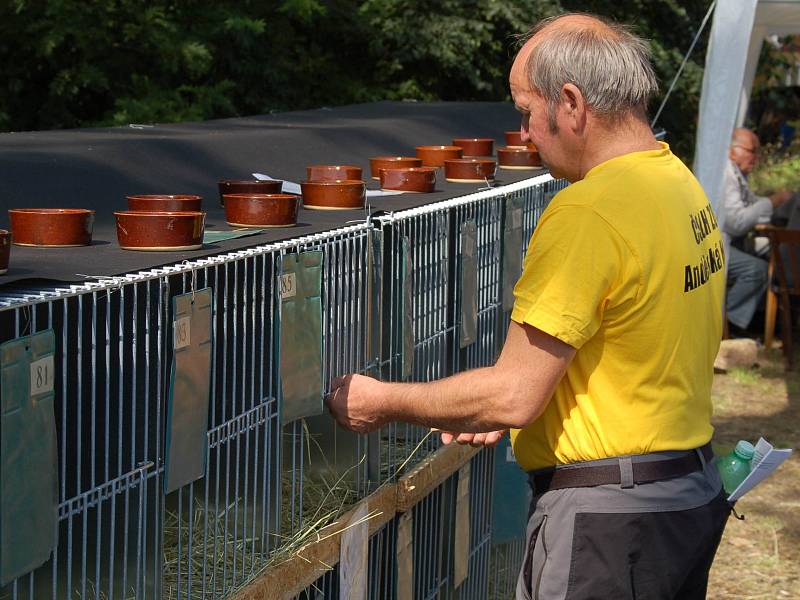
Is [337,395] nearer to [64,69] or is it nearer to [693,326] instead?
[693,326]

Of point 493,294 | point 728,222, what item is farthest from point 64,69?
point 493,294

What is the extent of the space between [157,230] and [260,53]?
1105 cm

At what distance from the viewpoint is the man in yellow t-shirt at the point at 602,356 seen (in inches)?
82.3

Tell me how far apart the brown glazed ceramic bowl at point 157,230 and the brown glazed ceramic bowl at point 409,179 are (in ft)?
3.82

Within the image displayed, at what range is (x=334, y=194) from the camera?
2.69 metres

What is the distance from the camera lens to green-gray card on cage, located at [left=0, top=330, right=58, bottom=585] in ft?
4.82

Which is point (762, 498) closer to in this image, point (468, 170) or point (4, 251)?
point (468, 170)

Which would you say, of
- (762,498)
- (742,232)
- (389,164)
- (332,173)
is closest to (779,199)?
(742,232)

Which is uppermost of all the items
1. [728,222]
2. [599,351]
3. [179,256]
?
[179,256]

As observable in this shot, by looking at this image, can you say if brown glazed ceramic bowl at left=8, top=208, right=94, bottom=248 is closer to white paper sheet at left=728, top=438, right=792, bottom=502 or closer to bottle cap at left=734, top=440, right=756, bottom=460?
white paper sheet at left=728, top=438, right=792, bottom=502

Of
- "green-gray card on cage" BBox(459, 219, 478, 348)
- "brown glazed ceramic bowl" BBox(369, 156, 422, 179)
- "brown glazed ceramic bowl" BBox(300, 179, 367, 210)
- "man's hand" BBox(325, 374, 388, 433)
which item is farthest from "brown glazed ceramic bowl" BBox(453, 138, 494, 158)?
"man's hand" BBox(325, 374, 388, 433)

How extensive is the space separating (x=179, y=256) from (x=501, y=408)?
2.06 feet

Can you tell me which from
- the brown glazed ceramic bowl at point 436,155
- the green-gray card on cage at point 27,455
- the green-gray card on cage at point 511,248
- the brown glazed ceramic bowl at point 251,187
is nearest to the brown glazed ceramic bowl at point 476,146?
the brown glazed ceramic bowl at point 436,155

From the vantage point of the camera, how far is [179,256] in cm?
192
